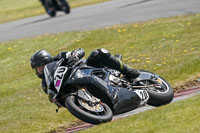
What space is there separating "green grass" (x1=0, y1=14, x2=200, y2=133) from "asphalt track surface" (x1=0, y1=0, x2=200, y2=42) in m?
1.07

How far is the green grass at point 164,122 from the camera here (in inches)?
248

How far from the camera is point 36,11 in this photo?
27.9 metres

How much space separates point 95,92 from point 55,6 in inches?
624

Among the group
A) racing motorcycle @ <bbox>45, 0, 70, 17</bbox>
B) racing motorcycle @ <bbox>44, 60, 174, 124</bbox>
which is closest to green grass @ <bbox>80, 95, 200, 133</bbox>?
racing motorcycle @ <bbox>44, 60, 174, 124</bbox>

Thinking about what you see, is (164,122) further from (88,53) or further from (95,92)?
(88,53)

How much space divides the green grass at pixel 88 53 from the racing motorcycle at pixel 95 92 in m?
0.59

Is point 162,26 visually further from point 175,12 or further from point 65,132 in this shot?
point 65,132

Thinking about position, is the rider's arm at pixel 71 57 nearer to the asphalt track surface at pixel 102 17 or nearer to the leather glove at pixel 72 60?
the leather glove at pixel 72 60

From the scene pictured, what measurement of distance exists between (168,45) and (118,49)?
1.62 m

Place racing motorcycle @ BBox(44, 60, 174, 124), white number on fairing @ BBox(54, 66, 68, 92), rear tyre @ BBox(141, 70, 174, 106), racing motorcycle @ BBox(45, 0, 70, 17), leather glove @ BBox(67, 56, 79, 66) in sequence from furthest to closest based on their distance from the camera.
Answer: racing motorcycle @ BBox(45, 0, 70, 17)
rear tyre @ BBox(141, 70, 174, 106)
leather glove @ BBox(67, 56, 79, 66)
white number on fairing @ BBox(54, 66, 68, 92)
racing motorcycle @ BBox(44, 60, 174, 124)

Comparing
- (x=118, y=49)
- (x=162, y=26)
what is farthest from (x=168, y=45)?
(x=162, y=26)

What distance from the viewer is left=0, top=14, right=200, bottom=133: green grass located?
9367 millimetres

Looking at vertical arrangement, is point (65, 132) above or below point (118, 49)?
above

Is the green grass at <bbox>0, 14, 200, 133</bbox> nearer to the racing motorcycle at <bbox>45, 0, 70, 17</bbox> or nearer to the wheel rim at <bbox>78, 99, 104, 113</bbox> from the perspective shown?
the wheel rim at <bbox>78, 99, 104, 113</bbox>
